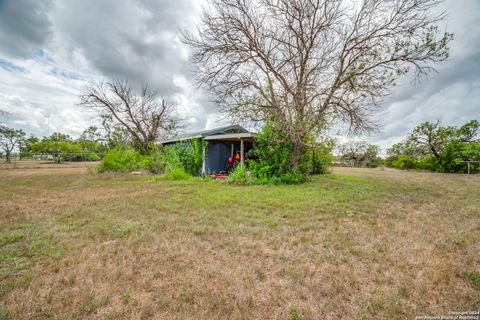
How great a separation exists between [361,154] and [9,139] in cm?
5617

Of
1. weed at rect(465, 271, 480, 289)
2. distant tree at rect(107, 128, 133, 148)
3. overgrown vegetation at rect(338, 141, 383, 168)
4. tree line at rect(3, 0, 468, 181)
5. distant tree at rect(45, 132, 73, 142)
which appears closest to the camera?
weed at rect(465, 271, 480, 289)

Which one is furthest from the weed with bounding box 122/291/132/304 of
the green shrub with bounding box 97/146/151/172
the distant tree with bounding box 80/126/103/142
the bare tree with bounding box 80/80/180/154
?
the distant tree with bounding box 80/126/103/142

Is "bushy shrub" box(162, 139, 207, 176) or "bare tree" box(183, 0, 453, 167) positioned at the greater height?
"bare tree" box(183, 0, 453, 167)

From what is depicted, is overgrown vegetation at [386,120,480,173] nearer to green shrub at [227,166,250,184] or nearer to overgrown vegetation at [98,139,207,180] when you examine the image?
green shrub at [227,166,250,184]

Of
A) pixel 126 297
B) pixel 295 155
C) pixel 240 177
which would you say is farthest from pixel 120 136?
pixel 126 297

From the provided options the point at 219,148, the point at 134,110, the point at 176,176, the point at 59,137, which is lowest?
the point at 176,176

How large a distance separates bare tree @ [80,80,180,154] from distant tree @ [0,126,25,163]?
18690mm

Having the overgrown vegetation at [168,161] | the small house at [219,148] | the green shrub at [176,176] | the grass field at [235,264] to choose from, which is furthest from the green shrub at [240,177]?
the grass field at [235,264]

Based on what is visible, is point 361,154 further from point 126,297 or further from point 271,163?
point 126,297

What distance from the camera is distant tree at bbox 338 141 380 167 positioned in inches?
1412

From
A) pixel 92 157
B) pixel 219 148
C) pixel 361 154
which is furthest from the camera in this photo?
pixel 361 154

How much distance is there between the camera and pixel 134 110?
63.2ft

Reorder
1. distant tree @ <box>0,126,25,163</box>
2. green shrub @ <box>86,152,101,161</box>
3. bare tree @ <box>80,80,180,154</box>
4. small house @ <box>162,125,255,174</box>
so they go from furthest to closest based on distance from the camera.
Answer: green shrub @ <box>86,152,101,161</box>, distant tree @ <box>0,126,25,163</box>, bare tree @ <box>80,80,180,154</box>, small house @ <box>162,125,255,174</box>

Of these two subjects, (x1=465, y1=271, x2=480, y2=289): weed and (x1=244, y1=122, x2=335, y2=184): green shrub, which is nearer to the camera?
(x1=465, y1=271, x2=480, y2=289): weed
